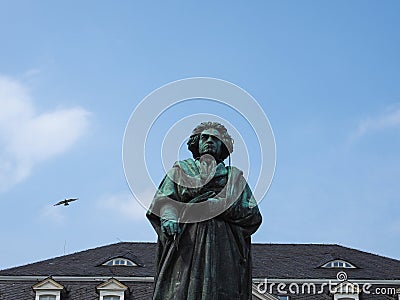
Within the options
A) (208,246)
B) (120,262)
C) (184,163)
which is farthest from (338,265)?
(208,246)

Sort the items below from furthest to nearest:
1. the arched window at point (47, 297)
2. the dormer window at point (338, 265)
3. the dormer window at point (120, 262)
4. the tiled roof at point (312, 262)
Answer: the dormer window at point (338, 265) → the tiled roof at point (312, 262) → the dormer window at point (120, 262) → the arched window at point (47, 297)

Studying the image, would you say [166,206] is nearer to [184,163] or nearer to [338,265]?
[184,163]

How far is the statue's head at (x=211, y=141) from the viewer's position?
35.6 ft

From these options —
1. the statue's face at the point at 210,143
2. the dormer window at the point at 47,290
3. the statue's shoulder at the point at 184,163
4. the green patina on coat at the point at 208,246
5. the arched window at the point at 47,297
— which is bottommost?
the green patina on coat at the point at 208,246

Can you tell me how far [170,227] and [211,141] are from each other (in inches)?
56.7

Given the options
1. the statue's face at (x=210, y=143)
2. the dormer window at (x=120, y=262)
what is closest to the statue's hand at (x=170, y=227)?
the statue's face at (x=210, y=143)

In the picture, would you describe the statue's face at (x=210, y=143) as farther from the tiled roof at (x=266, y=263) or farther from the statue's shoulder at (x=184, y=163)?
the tiled roof at (x=266, y=263)

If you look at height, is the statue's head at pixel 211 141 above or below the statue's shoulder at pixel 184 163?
above

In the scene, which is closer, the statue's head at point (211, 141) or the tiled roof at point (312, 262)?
the statue's head at point (211, 141)

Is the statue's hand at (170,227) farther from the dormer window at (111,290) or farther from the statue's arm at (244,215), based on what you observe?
the dormer window at (111,290)

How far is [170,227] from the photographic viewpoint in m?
9.95

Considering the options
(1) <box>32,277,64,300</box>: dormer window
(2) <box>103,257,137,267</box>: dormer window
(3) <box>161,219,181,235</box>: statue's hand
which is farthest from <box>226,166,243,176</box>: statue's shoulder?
(2) <box>103,257,137,267</box>: dormer window

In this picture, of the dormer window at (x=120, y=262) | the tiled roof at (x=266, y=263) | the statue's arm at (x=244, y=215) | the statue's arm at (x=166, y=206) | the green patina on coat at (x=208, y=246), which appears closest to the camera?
the green patina on coat at (x=208, y=246)

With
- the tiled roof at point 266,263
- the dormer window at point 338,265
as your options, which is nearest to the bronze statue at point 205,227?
the tiled roof at point 266,263
